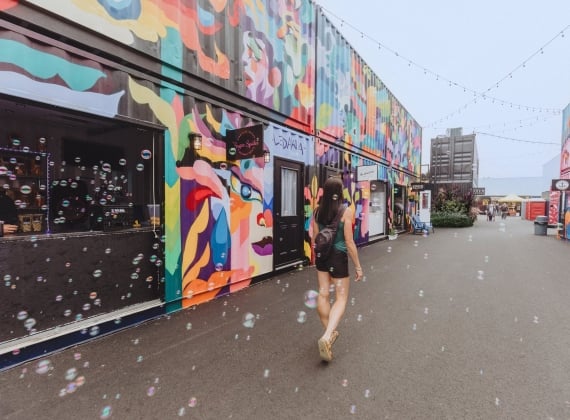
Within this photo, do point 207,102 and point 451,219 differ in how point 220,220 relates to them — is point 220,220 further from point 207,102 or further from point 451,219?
point 451,219

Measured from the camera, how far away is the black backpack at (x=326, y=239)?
3.19 metres

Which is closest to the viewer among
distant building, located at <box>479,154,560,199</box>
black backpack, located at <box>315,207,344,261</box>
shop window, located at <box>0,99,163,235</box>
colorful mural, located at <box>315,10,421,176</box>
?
black backpack, located at <box>315,207,344,261</box>

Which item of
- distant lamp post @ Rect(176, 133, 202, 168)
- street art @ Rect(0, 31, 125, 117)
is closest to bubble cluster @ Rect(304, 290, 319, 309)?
distant lamp post @ Rect(176, 133, 202, 168)

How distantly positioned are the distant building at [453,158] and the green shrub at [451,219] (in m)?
11.3

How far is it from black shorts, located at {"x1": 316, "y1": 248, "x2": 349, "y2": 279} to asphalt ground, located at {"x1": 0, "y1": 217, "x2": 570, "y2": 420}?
0.81 meters

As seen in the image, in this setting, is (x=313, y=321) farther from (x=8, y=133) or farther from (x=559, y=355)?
(x=8, y=133)

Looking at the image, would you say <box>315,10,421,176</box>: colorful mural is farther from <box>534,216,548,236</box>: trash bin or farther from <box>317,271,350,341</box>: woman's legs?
<box>534,216,548,236</box>: trash bin

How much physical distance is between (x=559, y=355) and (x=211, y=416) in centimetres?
340

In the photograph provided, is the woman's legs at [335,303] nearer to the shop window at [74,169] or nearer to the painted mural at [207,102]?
the painted mural at [207,102]

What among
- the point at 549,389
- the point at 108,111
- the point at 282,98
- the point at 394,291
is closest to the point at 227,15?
the point at 282,98

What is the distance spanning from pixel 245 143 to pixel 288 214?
8.20 ft

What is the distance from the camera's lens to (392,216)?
15383 millimetres

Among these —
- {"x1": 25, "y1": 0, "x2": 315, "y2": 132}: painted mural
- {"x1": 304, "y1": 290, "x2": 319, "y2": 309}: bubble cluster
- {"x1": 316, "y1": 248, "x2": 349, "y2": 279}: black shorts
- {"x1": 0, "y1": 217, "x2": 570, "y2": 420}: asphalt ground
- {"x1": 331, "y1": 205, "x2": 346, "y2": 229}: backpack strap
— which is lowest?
{"x1": 304, "y1": 290, "x2": 319, "y2": 309}: bubble cluster

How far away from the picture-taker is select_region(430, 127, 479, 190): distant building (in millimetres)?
33500
